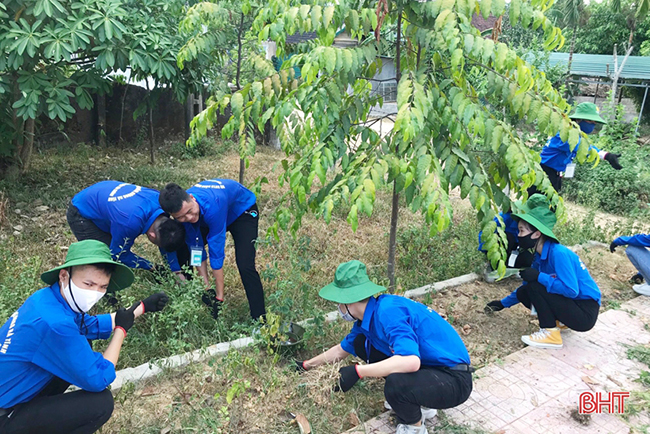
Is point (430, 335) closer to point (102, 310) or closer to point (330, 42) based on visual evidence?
point (330, 42)

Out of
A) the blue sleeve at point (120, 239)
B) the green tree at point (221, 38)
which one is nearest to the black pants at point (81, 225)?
the blue sleeve at point (120, 239)

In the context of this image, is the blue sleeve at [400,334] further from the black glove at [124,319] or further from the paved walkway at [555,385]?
the black glove at [124,319]

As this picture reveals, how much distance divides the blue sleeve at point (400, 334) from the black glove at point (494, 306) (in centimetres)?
198

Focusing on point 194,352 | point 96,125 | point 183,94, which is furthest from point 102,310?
point 96,125

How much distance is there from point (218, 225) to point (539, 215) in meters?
2.55

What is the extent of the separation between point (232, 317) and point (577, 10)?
21.2 meters

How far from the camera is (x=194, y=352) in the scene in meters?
3.57

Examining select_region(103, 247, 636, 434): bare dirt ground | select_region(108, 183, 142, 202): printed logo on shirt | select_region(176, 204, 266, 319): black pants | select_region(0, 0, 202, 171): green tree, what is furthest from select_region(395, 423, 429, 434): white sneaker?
select_region(0, 0, 202, 171): green tree

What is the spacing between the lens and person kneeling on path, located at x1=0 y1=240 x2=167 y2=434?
7.50 feet

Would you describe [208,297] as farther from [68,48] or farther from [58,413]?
[68,48]

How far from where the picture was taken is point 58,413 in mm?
2451

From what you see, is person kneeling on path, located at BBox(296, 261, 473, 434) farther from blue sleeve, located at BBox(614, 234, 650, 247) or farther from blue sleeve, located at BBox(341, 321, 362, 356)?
blue sleeve, located at BBox(614, 234, 650, 247)

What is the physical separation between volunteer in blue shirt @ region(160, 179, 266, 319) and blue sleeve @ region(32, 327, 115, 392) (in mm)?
1303

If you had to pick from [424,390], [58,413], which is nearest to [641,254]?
[424,390]
